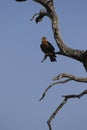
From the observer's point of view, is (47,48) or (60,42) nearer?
(60,42)

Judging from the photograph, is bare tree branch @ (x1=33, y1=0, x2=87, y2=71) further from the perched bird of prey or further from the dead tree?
the perched bird of prey

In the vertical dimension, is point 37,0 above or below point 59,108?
above

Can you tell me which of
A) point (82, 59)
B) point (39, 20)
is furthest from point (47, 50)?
point (82, 59)

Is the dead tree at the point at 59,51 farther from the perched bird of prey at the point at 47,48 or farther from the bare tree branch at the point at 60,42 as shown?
the perched bird of prey at the point at 47,48

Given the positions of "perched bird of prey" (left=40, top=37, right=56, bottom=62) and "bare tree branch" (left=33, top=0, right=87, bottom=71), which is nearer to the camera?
"bare tree branch" (left=33, top=0, right=87, bottom=71)

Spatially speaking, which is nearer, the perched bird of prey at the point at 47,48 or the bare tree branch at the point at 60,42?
the bare tree branch at the point at 60,42

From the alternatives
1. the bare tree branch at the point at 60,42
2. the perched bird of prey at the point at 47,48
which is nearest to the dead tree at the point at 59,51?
the bare tree branch at the point at 60,42

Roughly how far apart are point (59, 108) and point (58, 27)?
5.91 feet

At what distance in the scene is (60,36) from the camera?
7578mm

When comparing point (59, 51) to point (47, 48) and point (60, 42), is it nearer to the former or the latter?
point (60, 42)

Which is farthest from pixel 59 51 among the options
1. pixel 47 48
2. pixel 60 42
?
pixel 47 48

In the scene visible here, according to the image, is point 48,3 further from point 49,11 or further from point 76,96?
point 76,96

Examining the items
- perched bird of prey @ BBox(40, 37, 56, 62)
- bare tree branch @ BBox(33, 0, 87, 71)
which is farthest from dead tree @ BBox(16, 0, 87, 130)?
perched bird of prey @ BBox(40, 37, 56, 62)

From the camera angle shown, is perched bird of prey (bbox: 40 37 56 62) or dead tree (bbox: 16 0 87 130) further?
perched bird of prey (bbox: 40 37 56 62)
